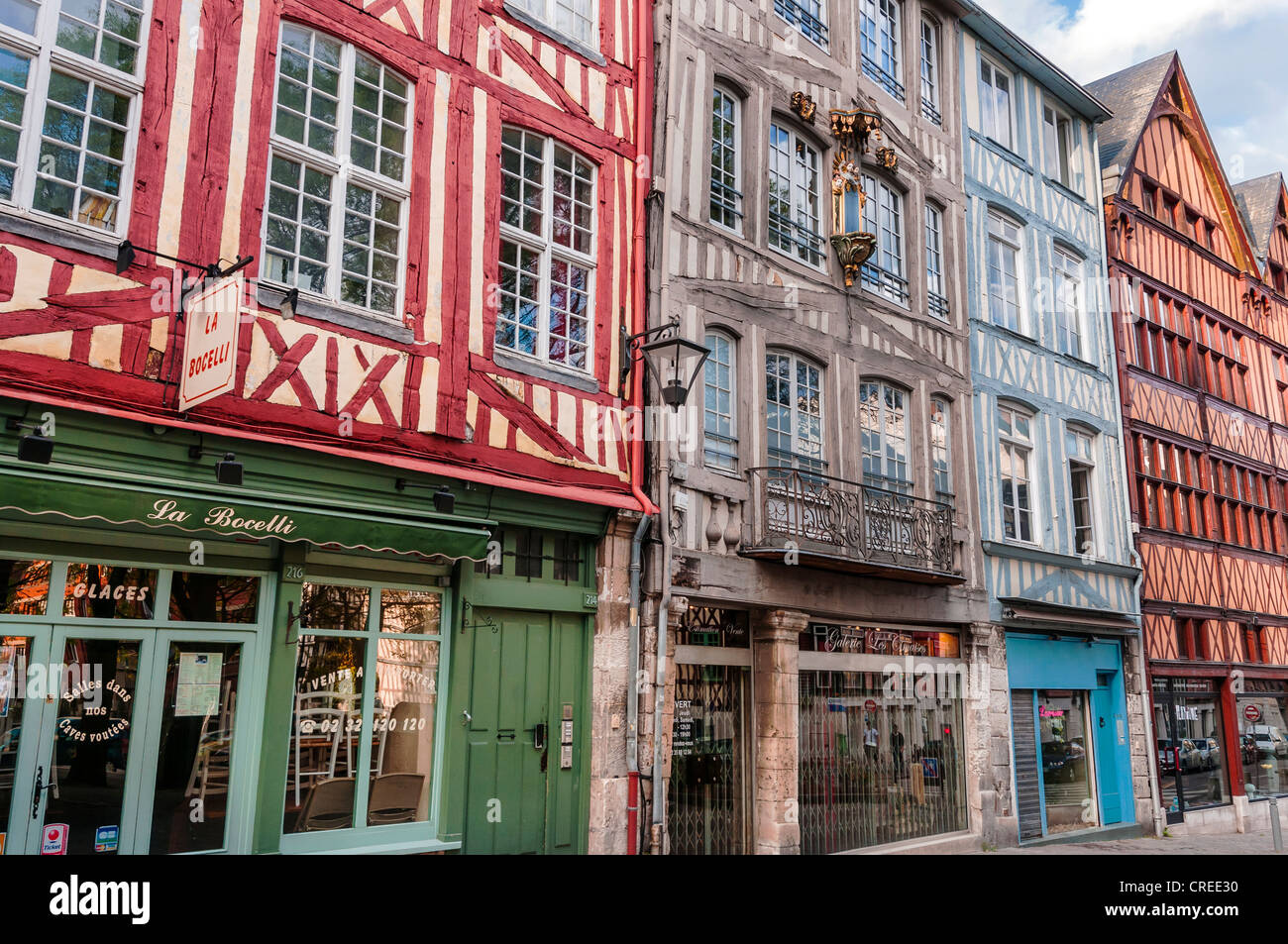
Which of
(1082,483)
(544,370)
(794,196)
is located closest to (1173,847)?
(1082,483)

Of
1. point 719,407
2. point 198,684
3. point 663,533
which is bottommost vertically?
point 198,684

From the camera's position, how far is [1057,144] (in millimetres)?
16688

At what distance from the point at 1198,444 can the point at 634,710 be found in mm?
13634

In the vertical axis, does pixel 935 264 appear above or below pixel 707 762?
above

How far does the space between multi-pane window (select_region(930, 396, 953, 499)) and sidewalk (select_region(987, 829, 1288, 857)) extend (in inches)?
171

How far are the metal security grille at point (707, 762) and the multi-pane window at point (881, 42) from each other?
7.74 meters

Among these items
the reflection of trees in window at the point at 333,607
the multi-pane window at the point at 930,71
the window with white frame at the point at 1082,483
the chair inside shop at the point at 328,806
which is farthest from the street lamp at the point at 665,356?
the window with white frame at the point at 1082,483

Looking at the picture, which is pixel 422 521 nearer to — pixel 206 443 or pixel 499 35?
pixel 206 443

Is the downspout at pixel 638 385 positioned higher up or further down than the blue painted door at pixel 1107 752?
higher up

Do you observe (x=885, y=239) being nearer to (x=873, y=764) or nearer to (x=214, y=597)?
(x=873, y=764)

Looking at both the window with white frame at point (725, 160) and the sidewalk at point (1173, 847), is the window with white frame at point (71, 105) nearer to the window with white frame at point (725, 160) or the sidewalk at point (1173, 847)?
the window with white frame at point (725, 160)

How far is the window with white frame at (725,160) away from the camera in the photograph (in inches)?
417
